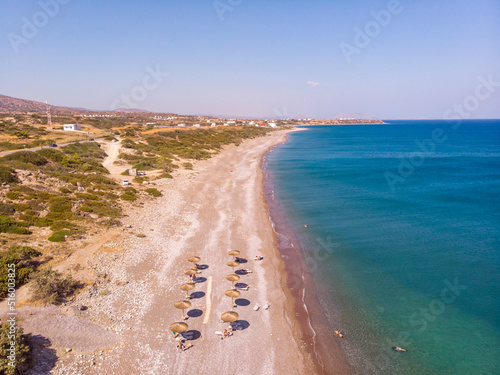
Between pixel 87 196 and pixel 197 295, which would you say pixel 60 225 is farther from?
pixel 197 295

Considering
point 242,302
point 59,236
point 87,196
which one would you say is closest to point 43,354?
point 242,302

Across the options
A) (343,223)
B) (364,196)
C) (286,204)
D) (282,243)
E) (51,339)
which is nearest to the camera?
(51,339)

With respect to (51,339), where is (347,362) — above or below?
below

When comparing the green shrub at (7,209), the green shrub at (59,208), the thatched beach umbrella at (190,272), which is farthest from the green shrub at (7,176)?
the thatched beach umbrella at (190,272)

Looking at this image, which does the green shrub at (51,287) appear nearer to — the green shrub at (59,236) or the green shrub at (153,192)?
the green shrub at (59,236)

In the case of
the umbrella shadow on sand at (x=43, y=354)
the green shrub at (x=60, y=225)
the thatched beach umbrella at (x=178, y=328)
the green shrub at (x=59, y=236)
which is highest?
the green shrub at (x=60, y=225)

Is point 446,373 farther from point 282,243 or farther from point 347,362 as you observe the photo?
point 282,243

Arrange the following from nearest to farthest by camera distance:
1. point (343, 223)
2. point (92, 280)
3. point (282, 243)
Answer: point (92, 280) < point (282, 243) < point (343, 223)

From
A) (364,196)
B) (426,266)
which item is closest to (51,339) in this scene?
(426,266)
